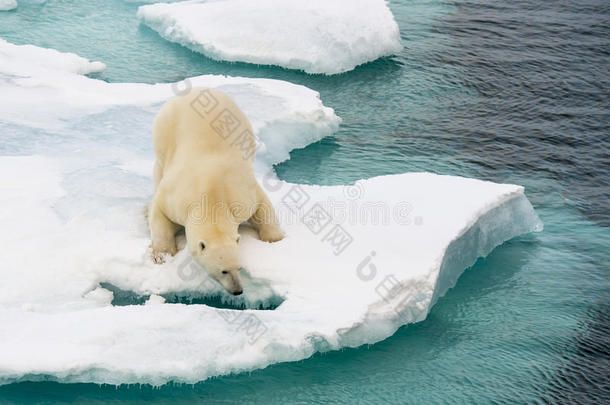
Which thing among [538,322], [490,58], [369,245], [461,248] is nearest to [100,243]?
[369,245]

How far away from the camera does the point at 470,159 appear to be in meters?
8.22

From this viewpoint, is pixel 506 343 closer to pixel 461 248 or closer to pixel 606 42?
pixel 461 248

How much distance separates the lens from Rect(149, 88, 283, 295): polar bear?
4957 mm

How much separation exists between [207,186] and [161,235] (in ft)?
1.66

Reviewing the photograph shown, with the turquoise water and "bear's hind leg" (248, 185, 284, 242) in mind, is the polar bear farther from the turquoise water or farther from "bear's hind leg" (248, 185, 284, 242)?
the turquoise water

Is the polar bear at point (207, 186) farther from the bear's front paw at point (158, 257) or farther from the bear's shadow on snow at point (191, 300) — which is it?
the bear's shadow on snow at point (191, 300)

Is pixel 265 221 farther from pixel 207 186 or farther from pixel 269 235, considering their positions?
pixel 207 186

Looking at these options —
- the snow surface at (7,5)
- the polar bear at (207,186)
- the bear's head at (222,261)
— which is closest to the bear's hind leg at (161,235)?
the polar bear at (207,186)

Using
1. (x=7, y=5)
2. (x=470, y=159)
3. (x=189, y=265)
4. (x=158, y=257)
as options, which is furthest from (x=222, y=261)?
(x=7, y=5)

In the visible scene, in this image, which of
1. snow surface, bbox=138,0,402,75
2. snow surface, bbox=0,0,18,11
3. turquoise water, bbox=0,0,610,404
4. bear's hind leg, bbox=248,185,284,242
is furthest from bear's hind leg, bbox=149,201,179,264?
snow surface, bbox=0,0,18,11

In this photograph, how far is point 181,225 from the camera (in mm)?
5414

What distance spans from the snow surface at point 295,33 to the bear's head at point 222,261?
5.28 m

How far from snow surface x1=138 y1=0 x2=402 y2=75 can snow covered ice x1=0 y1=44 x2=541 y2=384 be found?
2984mm

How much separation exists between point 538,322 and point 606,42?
7.58 meters
